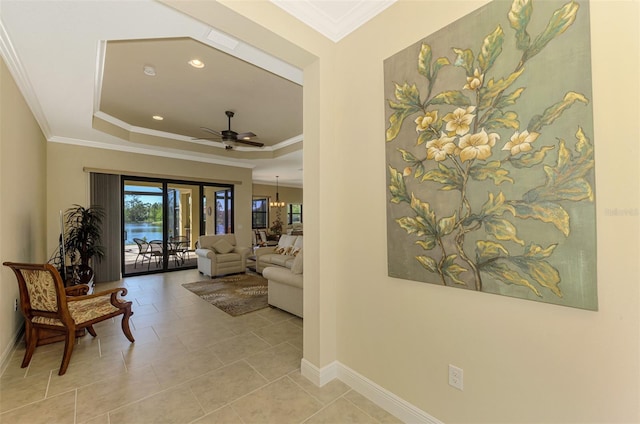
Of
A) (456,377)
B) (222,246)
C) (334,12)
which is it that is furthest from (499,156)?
(222,246)

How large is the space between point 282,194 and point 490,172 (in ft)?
40.7

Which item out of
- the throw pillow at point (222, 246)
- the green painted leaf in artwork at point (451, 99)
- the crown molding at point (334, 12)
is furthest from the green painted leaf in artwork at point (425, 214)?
the throw pillow at point (222, 246)

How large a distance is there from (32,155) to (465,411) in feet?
18.8

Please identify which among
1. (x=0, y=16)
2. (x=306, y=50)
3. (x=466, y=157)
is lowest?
(x=466, y=157)

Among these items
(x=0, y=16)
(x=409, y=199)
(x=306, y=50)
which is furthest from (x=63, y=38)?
(x=409, y=199)

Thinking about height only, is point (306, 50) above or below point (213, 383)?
above

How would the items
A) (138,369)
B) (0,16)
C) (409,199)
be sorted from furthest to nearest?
(138,369) → (0,16) → (409,199)

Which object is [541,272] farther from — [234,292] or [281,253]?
[281,253]

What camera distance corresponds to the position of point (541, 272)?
Answer: 1.33 metres

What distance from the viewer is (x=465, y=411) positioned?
161 centimetres

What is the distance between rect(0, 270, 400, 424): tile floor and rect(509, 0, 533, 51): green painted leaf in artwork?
2406mm

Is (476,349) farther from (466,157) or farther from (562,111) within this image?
(562,111)

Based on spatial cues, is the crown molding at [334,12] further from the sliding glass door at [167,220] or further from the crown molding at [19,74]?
the sliding glass door at [167,220]

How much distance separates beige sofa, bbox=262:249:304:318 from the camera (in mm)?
3725
